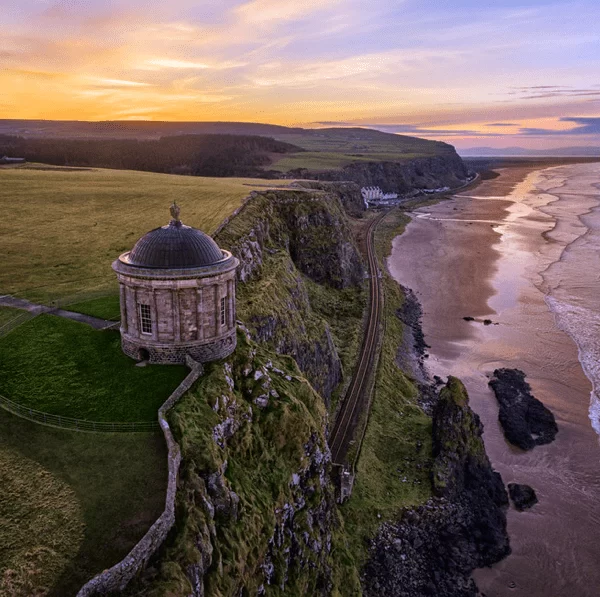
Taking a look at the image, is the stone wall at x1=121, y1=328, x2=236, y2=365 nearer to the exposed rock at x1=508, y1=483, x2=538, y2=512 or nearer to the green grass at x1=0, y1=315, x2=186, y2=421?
the green grass at x1=0, y1=315, x2=186, y2=421

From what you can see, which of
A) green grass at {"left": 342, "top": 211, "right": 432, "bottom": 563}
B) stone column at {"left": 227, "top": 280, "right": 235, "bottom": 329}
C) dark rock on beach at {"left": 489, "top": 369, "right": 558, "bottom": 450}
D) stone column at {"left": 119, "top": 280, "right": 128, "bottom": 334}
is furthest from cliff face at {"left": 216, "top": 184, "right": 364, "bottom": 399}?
dark rock on beach at {"left": 489, "top": 369, "right": 558, "bottom": 450}

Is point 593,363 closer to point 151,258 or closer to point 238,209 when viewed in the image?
point 238,209

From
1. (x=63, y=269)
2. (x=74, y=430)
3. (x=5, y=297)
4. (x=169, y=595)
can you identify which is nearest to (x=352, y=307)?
(x=63, y=269)

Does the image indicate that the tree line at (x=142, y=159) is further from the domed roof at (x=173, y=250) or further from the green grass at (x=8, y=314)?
the domed roof at (x=173, y=250)

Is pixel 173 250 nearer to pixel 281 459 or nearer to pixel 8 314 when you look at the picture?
pixel 281 459

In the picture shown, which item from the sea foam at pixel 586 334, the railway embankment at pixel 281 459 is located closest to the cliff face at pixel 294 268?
the railway embankment at pixel 281 459

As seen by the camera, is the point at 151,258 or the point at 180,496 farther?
the point at 151,258

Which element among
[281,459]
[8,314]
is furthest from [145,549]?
[8,314]
